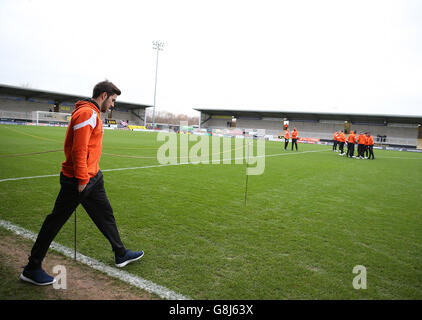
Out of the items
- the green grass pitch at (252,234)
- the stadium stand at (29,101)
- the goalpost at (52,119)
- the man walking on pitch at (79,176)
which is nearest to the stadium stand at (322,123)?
the stadium stand at (29,101)

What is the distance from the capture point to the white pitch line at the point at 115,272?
2688 mm

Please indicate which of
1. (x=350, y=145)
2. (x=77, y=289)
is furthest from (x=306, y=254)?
(x=350, y=145)

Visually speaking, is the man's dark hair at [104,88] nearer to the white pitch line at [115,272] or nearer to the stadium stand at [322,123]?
the white pitch line at [115,272]

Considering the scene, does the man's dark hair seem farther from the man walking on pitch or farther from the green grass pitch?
the green grass pitch

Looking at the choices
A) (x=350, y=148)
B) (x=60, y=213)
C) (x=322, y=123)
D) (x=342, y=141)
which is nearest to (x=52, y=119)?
(x=342, y=141)

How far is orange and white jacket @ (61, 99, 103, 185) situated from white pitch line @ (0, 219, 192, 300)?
44.3 inches

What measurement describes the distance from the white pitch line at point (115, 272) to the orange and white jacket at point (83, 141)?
1126 mm

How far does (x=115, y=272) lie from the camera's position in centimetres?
309

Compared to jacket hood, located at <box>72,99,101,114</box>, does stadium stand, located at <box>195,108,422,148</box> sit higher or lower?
higher

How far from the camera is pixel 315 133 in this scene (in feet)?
180

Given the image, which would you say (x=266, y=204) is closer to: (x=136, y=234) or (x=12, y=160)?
(x=136, y=234)

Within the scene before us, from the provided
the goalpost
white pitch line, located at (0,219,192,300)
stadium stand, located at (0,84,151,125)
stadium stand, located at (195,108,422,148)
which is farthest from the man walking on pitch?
stadium stand, located at (0,84,151,125)

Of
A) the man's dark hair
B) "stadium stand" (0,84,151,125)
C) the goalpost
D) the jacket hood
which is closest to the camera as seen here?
the jacket hood

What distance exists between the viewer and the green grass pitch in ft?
9.80
